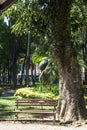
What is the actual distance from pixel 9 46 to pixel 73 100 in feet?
123

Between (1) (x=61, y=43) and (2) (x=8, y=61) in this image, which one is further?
(2) (x=8, y=61)

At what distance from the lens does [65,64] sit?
1248cm

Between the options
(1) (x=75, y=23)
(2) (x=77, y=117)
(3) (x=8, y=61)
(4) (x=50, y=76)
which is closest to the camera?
(2) (x=77, y=117)

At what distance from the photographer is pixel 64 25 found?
41.0ft

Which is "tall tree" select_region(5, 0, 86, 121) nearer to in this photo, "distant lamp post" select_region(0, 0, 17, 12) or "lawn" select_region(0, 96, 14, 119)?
"lawn" select_region(0, 96, 14, 119)

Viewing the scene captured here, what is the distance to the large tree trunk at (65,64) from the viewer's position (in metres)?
12.2

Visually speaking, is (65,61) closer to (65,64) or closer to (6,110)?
(65,64)

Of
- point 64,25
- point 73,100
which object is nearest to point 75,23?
point 64,25

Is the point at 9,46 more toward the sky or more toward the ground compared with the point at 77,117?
more toward the sky

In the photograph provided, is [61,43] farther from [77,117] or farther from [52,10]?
[77,117]

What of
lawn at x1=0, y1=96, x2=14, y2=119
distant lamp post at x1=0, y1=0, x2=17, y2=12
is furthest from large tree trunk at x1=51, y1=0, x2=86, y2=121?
distant lamp post at x1=0, y1=0, x2=17, y2=12

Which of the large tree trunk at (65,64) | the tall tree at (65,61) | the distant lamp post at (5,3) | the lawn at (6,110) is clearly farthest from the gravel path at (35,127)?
the distant lamp post at (5,3)

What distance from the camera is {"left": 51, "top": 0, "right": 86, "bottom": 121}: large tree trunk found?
12242mm

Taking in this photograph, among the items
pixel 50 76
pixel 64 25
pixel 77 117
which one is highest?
pixel 64 25
